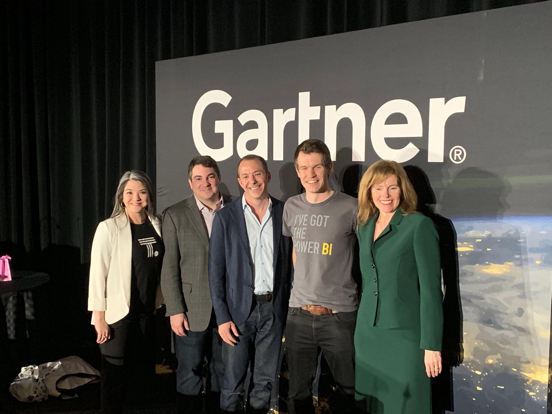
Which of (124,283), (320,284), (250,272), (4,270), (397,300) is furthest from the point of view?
(4,270)

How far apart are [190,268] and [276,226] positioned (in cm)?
56

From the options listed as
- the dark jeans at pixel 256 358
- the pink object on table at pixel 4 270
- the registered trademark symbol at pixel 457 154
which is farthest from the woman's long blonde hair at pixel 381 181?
the pink object on table at pixel 4 270

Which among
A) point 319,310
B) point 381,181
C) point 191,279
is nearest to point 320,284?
point 319,310

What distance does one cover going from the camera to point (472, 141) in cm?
225

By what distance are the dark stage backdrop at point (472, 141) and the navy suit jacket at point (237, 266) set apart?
19.7 inches

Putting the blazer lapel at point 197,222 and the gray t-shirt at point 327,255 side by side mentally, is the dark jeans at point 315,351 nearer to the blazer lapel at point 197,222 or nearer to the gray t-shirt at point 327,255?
the gray t-shirt at point 327,255

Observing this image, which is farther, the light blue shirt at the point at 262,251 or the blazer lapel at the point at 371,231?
the light blue shirt at the point at 262,251

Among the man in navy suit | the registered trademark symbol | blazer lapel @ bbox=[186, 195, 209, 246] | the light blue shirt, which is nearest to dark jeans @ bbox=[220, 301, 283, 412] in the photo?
the man in navy suit

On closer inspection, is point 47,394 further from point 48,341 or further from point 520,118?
point 520,118

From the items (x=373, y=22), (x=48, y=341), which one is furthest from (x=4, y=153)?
(x=373, y=22)

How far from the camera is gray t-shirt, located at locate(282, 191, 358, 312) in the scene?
2205 millimetres

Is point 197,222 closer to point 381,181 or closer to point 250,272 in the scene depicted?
point 250,272

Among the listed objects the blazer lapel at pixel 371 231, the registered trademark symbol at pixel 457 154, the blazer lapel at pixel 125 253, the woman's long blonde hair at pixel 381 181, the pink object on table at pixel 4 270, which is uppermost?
the registered trademark symbol at pixel 457 154

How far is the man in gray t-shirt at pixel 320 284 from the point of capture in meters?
2.21
